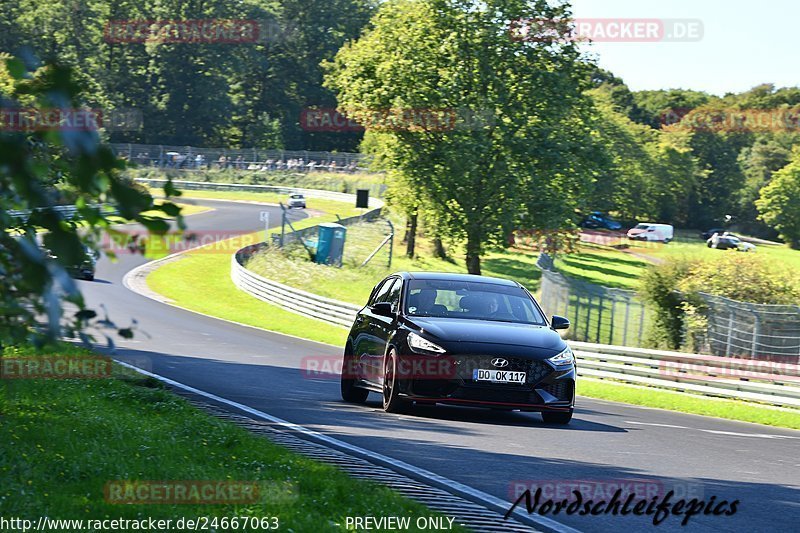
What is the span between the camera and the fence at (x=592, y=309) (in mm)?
30469

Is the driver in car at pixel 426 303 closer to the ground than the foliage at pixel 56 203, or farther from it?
closer to the ground

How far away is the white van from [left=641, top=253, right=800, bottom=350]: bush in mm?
78872

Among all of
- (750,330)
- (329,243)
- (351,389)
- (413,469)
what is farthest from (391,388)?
(329,243)

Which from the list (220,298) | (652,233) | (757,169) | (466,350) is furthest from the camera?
(757,169)

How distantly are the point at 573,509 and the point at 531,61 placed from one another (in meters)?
39.8

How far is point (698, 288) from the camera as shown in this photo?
31.6 m

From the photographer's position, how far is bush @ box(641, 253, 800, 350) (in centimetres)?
2984

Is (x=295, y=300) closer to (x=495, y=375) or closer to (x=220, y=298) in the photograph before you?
(x=220, y=298)

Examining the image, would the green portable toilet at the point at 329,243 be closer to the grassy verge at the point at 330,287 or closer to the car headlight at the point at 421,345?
the grassy verge at the point at 330,287

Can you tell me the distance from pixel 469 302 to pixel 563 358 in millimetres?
1541

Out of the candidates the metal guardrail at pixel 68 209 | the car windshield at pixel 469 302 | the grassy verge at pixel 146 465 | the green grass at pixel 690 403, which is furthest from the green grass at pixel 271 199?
the metal guardrail at pixel 68 209

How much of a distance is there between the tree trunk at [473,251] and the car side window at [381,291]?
31484mm

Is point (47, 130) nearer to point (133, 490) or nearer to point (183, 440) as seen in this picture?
point (133, 490)

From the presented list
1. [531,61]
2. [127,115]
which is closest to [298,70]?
[127,115]
